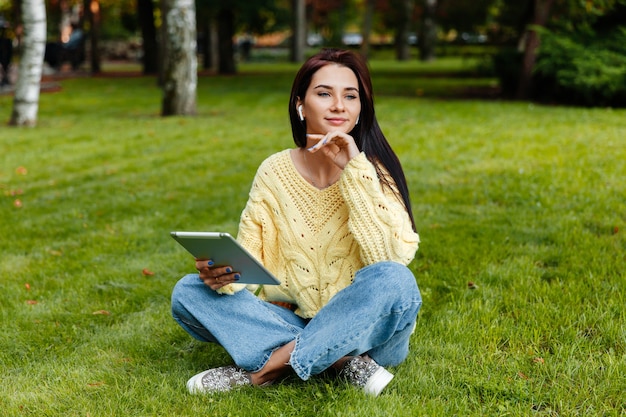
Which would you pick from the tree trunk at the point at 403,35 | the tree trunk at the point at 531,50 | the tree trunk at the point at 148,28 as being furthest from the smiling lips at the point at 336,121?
the tree trunk at the point at 403,35

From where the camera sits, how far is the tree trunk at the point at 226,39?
23.1 metres

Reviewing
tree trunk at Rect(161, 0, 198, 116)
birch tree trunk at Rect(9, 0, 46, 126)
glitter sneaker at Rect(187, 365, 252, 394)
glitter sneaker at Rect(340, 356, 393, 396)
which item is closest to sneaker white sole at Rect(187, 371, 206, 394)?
glitter sneaker at Rect(187, 365, 252, 394)

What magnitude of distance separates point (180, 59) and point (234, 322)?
30.8 feet

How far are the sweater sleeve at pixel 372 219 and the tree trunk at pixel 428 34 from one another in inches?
1163

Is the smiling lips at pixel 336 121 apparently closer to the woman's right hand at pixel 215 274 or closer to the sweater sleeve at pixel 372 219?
the sweater sleeve at pixel 372 219

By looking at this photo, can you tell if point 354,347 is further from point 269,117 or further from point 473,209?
point 269,117

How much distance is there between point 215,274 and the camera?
2811 millimetres

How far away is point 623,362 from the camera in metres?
3.06

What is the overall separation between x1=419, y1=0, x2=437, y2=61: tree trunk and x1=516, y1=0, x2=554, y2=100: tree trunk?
18.1m

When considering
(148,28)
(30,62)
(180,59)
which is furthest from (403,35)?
(30,62)

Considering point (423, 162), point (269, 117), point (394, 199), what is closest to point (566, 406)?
point (394, 199)

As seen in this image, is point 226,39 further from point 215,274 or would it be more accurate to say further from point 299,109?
point 215,274

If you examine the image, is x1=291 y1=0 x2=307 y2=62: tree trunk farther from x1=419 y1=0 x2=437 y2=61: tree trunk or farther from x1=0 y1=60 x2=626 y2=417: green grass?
x1=0 y1=60 x2=626 y2=417: green grass

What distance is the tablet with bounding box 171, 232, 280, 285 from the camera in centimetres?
253
